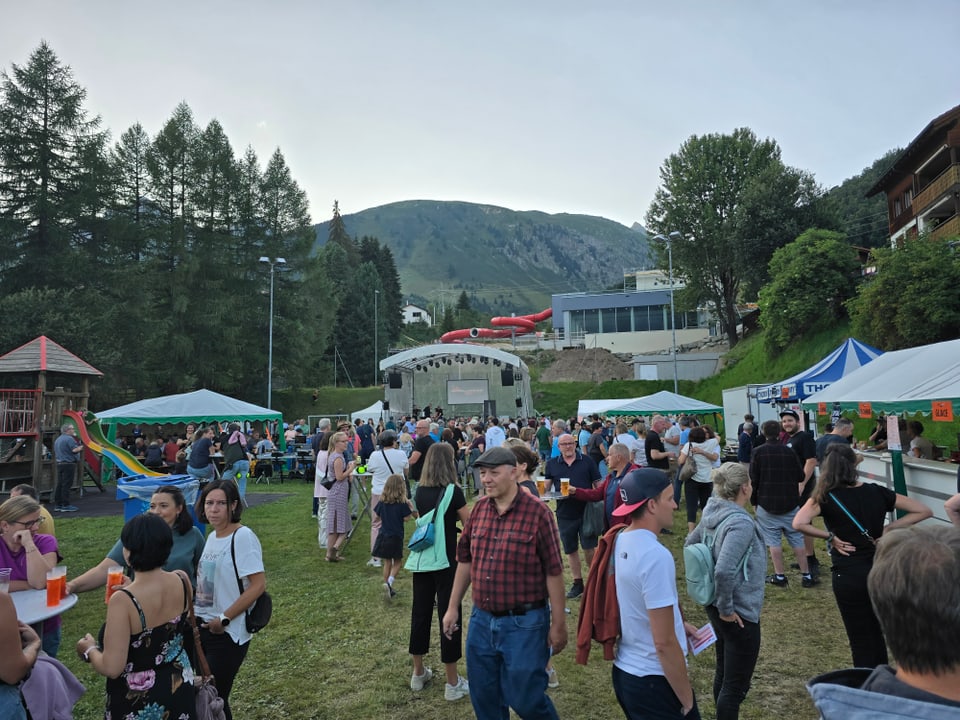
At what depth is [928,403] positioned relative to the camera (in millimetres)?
6902

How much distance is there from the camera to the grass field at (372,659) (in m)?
4.05

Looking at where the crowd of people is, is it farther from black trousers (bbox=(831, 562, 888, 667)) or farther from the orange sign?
the orange sign

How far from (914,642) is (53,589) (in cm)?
381

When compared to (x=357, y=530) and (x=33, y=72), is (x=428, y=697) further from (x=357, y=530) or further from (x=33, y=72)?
(x=33, y=72)

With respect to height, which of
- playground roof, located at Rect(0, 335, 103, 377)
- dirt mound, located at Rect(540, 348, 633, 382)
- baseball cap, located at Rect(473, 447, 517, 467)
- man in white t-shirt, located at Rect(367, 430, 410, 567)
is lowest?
man in white t-shirt, located at Rect(367, 430, 410, 567)

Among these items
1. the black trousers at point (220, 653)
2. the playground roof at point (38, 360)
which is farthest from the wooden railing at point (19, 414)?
the black trousers at point (220, 653)

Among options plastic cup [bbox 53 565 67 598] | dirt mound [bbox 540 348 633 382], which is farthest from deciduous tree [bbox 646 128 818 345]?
plastic cup [bbox 53 565 67 598]

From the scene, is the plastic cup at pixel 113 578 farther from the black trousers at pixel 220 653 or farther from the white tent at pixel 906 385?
the white tent at pixel 906 385

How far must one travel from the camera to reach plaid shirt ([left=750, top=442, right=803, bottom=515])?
241 inches

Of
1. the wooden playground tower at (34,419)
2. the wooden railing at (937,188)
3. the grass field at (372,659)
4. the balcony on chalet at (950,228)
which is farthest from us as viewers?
the wooden railing at (937,188)

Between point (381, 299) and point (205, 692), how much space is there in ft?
189

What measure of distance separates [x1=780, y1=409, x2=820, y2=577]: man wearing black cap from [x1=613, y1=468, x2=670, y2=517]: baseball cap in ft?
15.9

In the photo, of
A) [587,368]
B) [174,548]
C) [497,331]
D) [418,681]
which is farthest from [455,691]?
[497,331]

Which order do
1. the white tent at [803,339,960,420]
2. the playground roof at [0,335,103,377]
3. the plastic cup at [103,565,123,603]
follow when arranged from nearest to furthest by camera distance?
the plastic cup at [103,565,123,603], the white tent at [803,339,960,420], the playground roof at [0,335,103,377]
